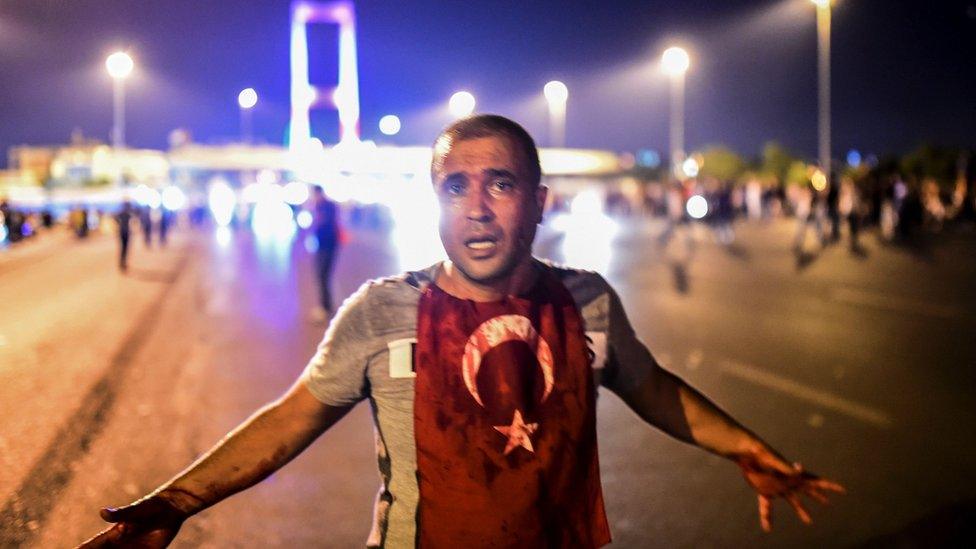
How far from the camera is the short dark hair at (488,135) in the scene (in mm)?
2461

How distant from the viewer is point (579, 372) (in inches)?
96.0

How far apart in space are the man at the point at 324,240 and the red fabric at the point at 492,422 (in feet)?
36.1

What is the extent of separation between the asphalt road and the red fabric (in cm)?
240

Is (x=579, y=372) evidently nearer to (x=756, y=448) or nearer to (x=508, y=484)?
(x=508, y=484)

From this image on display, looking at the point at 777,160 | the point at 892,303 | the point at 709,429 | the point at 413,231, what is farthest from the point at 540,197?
the point at 777,160

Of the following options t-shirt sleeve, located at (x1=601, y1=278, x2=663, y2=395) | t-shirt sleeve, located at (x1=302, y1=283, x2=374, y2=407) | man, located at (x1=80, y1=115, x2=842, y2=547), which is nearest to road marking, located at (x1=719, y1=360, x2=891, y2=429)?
t-shirt sleeve, located at (x1=601, y1=278, x2=663, y2=395)

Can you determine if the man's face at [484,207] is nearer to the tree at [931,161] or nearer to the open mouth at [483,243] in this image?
the open mouth at [483,243]

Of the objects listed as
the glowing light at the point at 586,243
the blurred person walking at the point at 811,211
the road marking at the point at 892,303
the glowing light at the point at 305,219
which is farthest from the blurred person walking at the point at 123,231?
the blurred person walking at the point at 811,211

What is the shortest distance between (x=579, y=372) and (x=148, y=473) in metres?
4.13

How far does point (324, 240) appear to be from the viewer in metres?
13.7

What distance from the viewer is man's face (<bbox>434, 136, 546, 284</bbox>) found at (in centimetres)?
242

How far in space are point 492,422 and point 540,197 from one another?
1.99 ft

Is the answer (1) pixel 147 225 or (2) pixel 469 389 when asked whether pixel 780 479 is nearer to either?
(2) pixel 469 389

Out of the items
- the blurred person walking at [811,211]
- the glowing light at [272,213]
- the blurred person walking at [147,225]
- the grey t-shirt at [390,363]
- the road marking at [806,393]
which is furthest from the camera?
the glowing light at [272,213]
